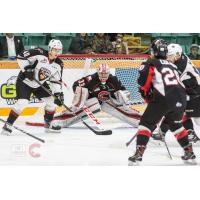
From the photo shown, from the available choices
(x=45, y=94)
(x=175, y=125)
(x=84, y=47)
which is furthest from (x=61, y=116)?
(x=175, y=125)

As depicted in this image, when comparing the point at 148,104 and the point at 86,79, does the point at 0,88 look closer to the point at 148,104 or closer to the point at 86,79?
the point at 86,79

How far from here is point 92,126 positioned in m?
5.12

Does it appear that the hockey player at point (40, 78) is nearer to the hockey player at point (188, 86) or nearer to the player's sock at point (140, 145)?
the player's sock at point (140, 145)

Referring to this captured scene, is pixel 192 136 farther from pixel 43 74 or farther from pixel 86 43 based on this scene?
pixel 43 74

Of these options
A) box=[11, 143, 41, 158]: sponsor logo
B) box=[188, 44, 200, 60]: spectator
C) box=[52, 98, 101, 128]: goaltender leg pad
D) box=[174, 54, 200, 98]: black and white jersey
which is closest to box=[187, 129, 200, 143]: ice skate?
box=[174, 54, 200, 98]: black and white jersey

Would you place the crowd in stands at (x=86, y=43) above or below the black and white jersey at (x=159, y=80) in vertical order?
above

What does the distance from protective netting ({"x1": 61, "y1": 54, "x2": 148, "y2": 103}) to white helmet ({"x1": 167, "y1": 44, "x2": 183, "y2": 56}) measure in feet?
0.65

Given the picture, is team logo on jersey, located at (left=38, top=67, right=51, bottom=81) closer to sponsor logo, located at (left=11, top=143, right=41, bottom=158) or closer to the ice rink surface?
the ice rink surface

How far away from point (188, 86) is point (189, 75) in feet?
0.26

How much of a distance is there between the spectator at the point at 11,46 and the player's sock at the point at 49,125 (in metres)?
0.49

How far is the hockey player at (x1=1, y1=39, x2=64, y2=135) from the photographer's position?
509 cm

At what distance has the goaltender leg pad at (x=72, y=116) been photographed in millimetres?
5152

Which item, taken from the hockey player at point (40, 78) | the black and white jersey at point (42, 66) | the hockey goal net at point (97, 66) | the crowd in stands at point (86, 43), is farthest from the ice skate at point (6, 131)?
the crowd in stands at point (86, 43)

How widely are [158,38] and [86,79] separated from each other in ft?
2.07
